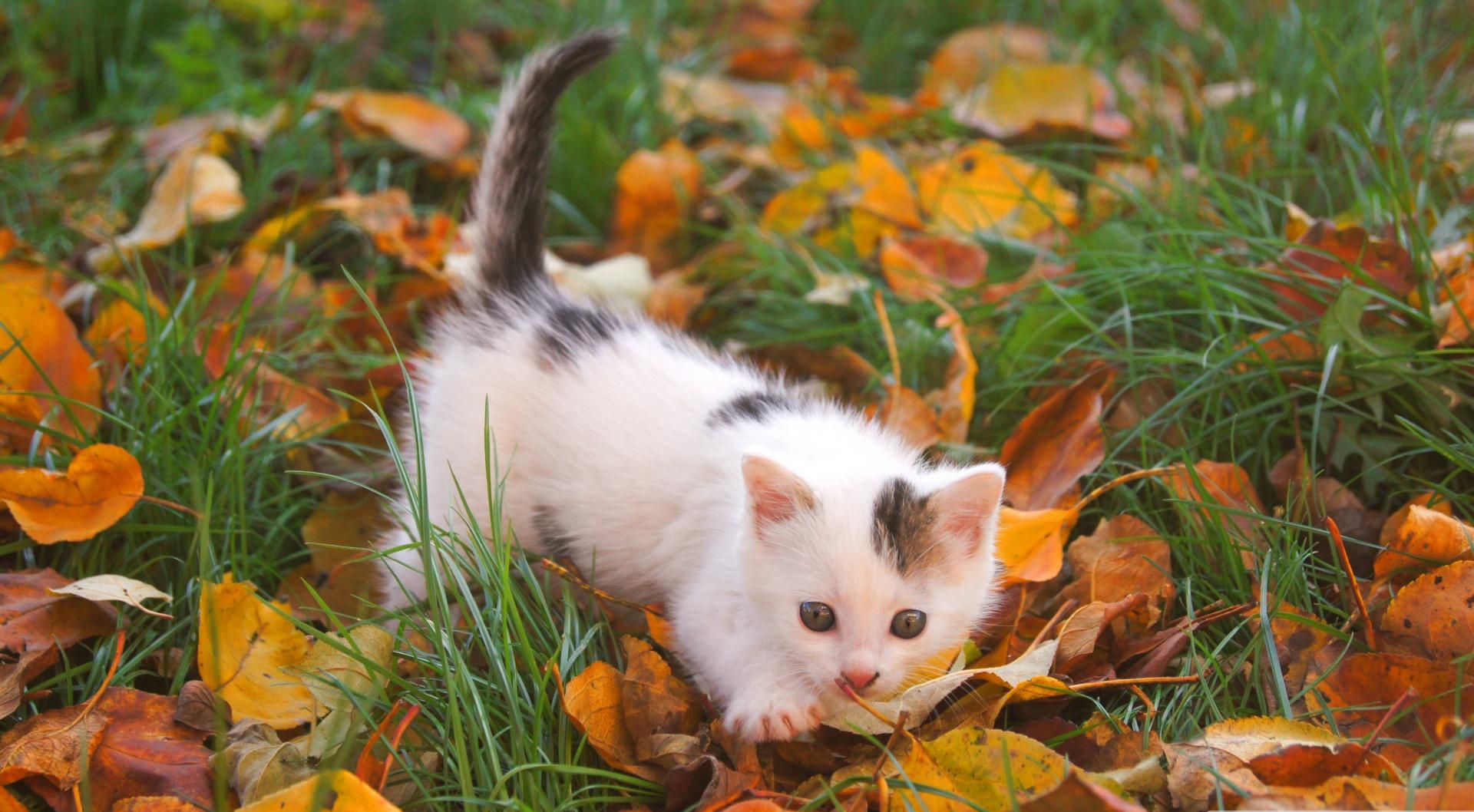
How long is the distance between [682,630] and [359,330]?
145 cm

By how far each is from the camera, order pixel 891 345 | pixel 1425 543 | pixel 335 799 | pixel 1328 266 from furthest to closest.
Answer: pixel 891 345 → pixel 1328 266 → pixel 1425 543 → pixel 335 799

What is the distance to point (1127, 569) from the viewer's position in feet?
6.71

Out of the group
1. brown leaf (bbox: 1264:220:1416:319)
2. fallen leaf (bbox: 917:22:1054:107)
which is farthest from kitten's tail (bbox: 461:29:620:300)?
fallen leaf (bbox: 917:22:1054:107)

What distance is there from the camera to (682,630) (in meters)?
1.97

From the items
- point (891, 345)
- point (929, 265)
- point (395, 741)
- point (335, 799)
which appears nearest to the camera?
point (335, 799)

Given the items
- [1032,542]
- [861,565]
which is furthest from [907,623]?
[1032,542]

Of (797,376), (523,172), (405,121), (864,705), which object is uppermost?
(523,172)

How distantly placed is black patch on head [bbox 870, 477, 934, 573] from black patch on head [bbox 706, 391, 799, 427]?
38 cm

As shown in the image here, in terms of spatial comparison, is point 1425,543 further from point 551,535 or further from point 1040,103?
point 1040,103

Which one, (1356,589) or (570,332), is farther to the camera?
(570,332)

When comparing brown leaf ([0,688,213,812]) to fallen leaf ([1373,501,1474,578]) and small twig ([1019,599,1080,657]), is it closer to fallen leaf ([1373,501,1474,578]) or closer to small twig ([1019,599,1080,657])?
small twig ([1019,599,1080,657])

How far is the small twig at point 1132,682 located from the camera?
178cm

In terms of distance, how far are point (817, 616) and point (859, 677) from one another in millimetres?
116

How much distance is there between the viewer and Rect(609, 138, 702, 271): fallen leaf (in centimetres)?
338
